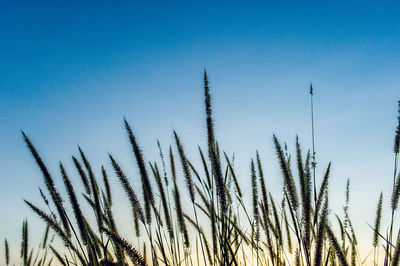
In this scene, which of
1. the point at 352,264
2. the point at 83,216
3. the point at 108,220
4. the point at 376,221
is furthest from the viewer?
the point at 376,221

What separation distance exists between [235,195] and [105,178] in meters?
1.30

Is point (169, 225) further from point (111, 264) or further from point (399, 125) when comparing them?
point (399, 125)

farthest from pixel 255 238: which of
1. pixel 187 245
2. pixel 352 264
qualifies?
pixel 352 264

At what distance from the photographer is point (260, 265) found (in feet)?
11.4

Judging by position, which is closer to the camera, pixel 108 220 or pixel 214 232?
pixel 214 232

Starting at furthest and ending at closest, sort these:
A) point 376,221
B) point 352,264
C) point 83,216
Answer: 1. point 376,221
2. point 352,264
3. point 83,216

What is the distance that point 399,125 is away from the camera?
3.38 metres

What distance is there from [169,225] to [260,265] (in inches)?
40.6

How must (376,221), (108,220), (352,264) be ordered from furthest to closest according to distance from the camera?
(376,221)
(352,264)
(108,220)

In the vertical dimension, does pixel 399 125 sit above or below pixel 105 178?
above

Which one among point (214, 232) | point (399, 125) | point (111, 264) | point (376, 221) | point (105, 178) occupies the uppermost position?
point (399, 125)

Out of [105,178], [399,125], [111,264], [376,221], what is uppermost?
[399,125]

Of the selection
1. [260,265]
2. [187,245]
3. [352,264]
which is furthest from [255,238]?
[352,264]

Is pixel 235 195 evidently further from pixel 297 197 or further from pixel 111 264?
pixel 111 264
